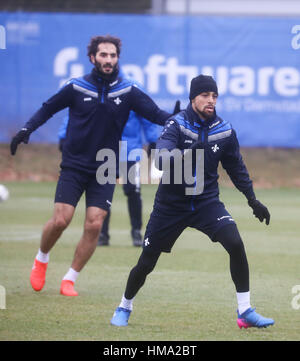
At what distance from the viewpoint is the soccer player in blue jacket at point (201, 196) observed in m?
6.90

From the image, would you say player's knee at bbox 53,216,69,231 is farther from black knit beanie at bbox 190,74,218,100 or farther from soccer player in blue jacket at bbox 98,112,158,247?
soccer player in blue jacket at bbox 98,112,158,247

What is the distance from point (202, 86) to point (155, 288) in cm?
258

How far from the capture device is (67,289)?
844 cm

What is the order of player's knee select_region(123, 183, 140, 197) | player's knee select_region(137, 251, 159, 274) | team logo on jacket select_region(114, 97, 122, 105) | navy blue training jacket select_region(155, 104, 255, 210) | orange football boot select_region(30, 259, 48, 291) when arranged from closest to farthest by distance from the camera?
navy blue training jacket select_region(155, 104, 255, 210)
player's knee select_region(137, 251, 159, 274)
team logo on jacket select_region(114, 97, 122, 105)
orange football boot select_region(30, 259, 48, 291)
player's knee select_region(123, 183, 140, 197)

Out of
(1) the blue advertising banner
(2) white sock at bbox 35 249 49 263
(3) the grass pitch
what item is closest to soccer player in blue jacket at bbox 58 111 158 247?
(3) the grass pitch

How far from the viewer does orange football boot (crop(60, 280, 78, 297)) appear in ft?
27.6

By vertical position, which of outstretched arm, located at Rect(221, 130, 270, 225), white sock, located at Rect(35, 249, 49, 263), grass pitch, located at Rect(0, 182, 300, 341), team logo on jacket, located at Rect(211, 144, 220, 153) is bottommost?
grass pitch, located at Rect(0, 182, 300, 341)

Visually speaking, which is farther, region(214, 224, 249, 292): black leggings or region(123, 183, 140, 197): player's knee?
region(123, 183, 140, 197): player's knee

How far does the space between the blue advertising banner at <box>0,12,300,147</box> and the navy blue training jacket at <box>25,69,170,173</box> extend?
11310 mm

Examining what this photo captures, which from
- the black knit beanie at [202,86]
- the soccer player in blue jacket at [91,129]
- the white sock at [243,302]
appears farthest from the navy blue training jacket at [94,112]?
the white sock at [243,302]

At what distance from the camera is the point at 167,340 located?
6496 mm

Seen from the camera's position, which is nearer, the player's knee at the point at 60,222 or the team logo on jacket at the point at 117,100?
the player's knee at the point at 60,222

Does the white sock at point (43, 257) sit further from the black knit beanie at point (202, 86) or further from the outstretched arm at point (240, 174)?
the black knit beanie at point (202, 86)
